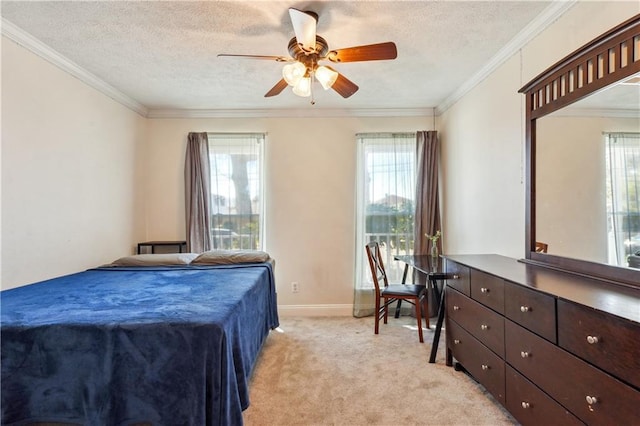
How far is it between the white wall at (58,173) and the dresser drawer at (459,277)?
3289 mm

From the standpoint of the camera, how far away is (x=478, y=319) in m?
2.09

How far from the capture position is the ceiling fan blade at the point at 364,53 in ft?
6.36

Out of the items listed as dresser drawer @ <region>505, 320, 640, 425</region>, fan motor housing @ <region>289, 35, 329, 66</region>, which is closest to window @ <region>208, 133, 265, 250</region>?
fan motor housing @ <region>289, 35, 329, 66</region>

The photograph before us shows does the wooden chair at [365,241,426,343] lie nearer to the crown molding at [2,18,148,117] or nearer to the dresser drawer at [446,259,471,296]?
the dresser drawer at [446,259,471,296]

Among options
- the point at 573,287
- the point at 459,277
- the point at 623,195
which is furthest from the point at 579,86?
the point at 459,277

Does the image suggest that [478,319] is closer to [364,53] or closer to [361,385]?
[361,385]

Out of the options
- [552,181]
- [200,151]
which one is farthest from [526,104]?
[200,151]

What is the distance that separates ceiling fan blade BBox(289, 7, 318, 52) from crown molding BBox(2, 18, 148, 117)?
204 cm

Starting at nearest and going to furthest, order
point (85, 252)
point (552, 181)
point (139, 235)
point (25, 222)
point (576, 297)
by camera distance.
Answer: point (576, 297)
point (552, 181)
point (25, 222)
point (85, 252)
point (139, 235)

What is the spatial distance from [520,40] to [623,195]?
4.66 ft

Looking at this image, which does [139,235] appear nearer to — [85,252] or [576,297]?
[85,252]

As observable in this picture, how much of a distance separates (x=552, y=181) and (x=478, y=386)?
1.51 metres

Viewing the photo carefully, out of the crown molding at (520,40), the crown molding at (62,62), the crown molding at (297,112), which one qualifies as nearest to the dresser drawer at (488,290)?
the crown molding at (520,40)

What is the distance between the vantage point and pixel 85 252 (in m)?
3.04
